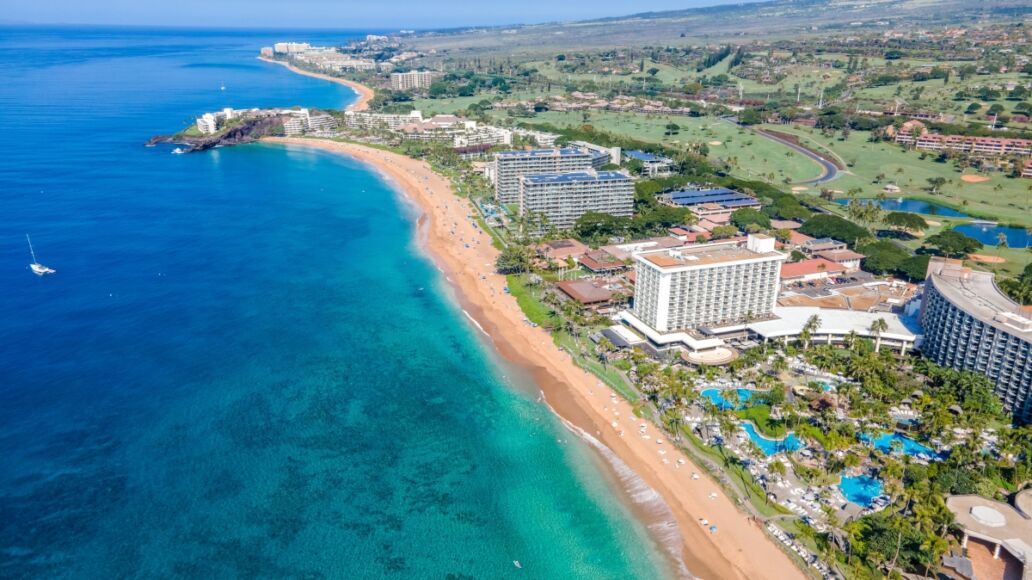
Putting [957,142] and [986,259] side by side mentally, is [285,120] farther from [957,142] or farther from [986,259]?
[957,142]

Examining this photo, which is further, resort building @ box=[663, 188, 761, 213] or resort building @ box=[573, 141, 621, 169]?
resort building @ box=[573, 141, 621, 169]

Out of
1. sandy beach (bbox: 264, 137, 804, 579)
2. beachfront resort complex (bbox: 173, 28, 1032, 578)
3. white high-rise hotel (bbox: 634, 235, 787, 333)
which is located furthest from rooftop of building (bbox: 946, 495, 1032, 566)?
white high-rise hotel (bbox: 634, 235, 787, 333)

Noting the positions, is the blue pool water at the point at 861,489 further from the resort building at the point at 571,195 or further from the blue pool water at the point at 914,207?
the blue pool water at the point at 914,207

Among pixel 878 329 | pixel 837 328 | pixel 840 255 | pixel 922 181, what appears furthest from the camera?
pixel 922 181

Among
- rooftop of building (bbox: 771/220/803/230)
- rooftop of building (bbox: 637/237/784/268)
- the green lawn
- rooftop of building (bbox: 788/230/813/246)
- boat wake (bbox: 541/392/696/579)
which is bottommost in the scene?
boat wake (bbox: 541/392/696/579)

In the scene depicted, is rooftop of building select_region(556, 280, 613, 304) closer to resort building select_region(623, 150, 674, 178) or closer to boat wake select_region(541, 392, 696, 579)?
boat wake select_region(541, 392, 696, 579)

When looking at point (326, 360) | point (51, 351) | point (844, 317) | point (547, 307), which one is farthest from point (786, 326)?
A: point (51, 351)

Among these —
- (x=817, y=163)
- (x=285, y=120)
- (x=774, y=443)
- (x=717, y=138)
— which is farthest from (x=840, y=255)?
Answer: (x=285, y=120)
